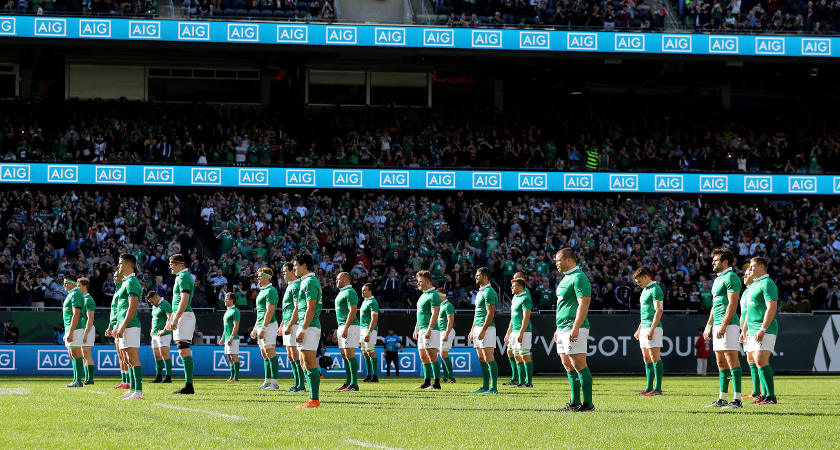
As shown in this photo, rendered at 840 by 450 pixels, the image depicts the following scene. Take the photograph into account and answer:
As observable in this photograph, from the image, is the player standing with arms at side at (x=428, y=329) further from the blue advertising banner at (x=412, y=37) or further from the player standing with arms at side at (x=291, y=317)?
the blue advertising banner at (x=412, y=37)

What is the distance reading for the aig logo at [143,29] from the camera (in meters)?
35.3

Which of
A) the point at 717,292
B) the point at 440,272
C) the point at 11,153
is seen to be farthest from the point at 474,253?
the point at 717,292

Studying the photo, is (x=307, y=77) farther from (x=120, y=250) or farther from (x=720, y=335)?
(x=720, y=335)

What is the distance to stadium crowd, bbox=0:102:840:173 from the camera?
36.5m

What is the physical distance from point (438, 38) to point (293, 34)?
16.2 ft

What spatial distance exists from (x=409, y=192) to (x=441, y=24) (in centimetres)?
608

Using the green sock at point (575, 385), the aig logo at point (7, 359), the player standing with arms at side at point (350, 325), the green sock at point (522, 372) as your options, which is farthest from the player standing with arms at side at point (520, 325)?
the aig logo at point (7, 359)

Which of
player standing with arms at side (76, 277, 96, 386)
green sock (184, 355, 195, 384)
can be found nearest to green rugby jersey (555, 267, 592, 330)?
green sock (184, 355, 195, 384)

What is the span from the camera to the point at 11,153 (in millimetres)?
35344

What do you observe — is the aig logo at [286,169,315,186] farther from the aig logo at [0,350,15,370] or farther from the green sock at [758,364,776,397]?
the green sock at [758,364,776,397]

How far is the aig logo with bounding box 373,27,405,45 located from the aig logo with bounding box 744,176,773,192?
1324 cm

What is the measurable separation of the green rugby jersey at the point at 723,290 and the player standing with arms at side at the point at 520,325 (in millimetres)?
4330

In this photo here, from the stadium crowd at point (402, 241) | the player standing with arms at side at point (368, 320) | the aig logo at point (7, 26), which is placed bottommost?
the player standing with arms at side at point (368, 320)

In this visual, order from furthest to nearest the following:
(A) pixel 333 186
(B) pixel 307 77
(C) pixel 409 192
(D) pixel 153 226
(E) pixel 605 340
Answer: (B) pixel 307 77
(C) pixel 409 192
(A) pixel 333 186
(D) pixel 153 226
(E) pixel 605 340
